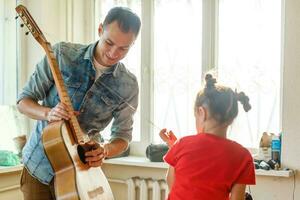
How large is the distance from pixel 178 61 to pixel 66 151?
1.48 meters

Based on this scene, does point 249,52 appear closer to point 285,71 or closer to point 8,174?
point 285,71

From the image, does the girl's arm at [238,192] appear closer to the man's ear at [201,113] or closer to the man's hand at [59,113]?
the man's ear at [201,113]

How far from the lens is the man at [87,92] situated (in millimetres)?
1436

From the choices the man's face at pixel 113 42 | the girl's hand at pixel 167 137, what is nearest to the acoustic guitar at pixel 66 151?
the man's face at pixel 113 42

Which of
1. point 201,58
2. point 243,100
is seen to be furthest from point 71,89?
point 201,58

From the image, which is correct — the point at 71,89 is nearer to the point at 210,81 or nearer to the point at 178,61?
the point at 210,81

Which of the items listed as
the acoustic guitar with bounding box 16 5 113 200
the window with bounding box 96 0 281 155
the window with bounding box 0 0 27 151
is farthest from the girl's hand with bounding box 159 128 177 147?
the window with bounding box 0 0 27 151

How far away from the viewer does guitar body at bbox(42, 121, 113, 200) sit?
1334mm

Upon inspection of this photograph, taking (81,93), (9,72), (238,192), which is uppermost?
(9,72)

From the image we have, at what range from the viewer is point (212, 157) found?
138 cm

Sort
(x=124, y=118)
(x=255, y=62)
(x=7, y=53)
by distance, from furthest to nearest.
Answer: (x=7, y=53) → (x=255, y=62) → (x=124, y=118)

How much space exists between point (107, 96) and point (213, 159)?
0.52 m

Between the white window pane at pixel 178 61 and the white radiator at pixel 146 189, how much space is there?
378 mm

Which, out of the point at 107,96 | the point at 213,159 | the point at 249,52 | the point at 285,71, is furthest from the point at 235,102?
the point at 249,52
